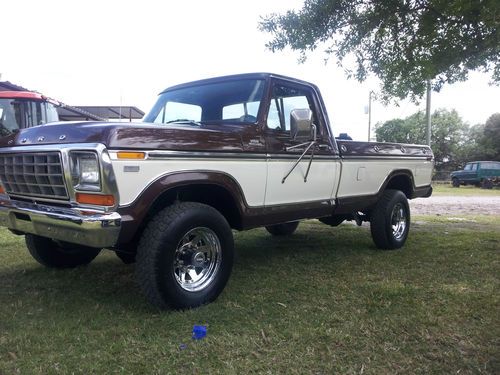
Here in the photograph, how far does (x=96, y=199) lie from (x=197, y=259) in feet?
3.27

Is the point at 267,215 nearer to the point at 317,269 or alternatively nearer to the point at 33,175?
the point at 317,269

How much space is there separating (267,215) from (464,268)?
2.37 meters

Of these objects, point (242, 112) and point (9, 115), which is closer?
point (242, 112)

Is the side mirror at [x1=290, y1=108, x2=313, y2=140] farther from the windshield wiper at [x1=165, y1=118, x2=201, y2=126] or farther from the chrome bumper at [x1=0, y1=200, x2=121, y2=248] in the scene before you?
the chrome bumper at [x1=0, y1=200, x2=121, y2=248]

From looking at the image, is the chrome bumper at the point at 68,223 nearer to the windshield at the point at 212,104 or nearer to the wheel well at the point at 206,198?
the wheel well at the point at 206,198

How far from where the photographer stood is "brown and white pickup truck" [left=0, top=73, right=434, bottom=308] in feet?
10.6

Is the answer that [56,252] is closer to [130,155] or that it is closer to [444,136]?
[130,155]

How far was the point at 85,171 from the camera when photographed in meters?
3.24

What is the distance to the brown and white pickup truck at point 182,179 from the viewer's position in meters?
3.23

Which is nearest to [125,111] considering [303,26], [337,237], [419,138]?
[303,26]

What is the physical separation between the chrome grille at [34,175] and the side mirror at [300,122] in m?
2.03

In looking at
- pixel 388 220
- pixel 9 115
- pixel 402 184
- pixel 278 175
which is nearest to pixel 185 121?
pixel 278 175

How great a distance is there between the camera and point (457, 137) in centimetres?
4406

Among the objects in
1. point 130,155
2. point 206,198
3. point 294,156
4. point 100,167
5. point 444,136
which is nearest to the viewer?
point 100,167
